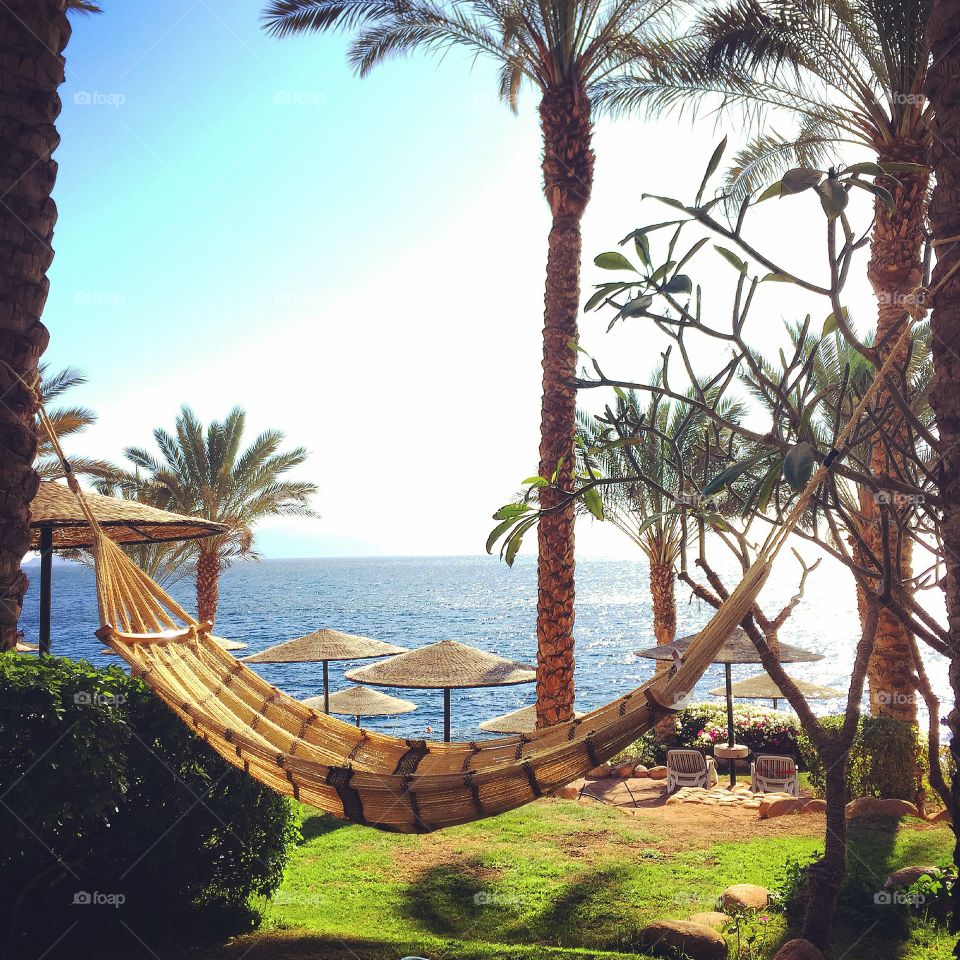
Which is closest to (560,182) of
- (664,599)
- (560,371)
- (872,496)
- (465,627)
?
(560,371)

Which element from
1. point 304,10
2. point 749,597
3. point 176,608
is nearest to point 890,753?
point 749,597

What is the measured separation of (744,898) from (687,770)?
168 inches

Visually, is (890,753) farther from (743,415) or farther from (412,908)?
(743,415)

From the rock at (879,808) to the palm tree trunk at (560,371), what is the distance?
2220 millimetres

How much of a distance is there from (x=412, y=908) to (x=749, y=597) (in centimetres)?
282

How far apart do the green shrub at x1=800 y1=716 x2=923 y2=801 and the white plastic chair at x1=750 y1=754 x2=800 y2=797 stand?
1262 mm

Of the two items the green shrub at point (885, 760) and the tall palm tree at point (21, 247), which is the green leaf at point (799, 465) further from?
the green shrub at point (885, 760)

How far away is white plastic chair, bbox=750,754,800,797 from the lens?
7785 millimetres

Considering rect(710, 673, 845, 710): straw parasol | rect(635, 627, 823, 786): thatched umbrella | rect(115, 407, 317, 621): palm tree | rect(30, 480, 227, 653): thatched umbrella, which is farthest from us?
rect(115, 407, 317, 621): palm tree

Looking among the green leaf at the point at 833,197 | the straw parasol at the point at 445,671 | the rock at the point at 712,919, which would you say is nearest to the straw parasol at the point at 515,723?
the straw parasol at the point at 445,671

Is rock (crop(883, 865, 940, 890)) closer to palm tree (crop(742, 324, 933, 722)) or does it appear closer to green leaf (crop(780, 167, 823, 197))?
palm tree (crop(742, 324, 933, 722))

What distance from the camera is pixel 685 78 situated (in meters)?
7.72

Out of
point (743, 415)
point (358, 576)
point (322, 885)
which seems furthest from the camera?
point (358, 576)

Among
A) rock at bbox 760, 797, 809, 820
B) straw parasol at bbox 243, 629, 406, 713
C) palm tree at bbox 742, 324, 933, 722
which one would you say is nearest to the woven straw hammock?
palm tree at bbox 742, 324, 933, 722
